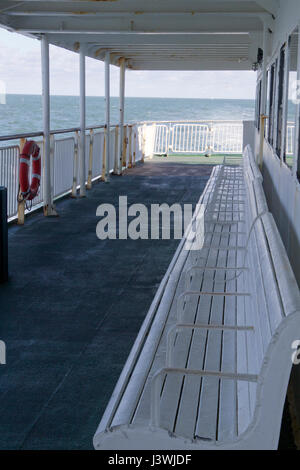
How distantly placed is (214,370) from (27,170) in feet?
20.2

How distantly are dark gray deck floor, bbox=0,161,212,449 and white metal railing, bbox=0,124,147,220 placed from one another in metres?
0.65

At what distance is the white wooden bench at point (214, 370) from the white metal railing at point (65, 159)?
4.88 meters

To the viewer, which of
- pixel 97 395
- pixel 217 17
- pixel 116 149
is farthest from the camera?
pixel 116 149

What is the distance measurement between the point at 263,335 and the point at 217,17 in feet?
23.2

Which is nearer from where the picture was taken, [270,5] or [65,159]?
[270,5]

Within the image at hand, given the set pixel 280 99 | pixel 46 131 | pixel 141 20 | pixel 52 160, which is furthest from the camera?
pixel 52 160

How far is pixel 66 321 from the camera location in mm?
4664

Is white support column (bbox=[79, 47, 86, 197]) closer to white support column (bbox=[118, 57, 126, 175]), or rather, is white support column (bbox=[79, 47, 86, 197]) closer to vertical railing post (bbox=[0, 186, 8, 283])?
white support column (bbox=[118, 57, 126, 175])

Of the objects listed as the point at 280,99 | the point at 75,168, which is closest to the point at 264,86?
the point at 280,99

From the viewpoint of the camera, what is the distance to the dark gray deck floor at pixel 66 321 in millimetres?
3205

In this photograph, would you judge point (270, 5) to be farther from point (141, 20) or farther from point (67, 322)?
point (67, 322)

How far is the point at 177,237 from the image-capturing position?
25.6 ft
